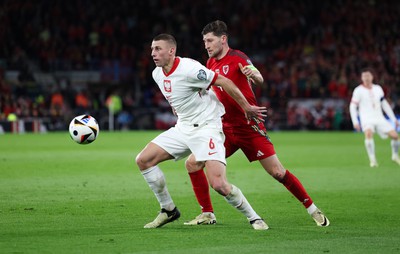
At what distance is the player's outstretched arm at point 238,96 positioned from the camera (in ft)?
29.5

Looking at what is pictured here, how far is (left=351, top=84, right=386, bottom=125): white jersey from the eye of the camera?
19.8 m

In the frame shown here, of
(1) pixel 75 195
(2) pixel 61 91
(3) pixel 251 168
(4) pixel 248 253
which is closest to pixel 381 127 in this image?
(3) pixel 251 168

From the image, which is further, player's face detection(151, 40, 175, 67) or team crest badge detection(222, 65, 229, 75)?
team crest badge detection(222, 65, 229, 75)

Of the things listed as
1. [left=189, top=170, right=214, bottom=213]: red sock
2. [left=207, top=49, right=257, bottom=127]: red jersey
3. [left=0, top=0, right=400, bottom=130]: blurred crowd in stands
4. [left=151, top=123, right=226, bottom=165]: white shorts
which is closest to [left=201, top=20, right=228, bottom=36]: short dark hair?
[left=207, top=49, right=257, bottom=127]: red jersey

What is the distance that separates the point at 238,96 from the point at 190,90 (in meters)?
0.62

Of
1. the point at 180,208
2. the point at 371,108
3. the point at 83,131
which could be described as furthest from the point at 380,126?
the point at 83,131

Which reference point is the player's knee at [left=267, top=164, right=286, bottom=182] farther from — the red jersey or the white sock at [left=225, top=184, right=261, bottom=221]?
the white sock at [left=225, top=184, right=261, bottom=221]

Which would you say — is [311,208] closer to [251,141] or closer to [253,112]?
[251,141]

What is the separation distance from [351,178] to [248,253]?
9.12 metres

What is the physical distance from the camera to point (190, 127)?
9.32 meters

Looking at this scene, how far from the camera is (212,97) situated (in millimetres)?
9539

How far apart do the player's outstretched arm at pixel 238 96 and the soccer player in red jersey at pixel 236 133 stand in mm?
549

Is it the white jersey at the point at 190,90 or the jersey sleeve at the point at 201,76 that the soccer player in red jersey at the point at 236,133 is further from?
the jersey sleeve at the point at 201,76

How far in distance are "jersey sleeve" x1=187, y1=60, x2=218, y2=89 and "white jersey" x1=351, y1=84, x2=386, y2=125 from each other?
36.9 feet
